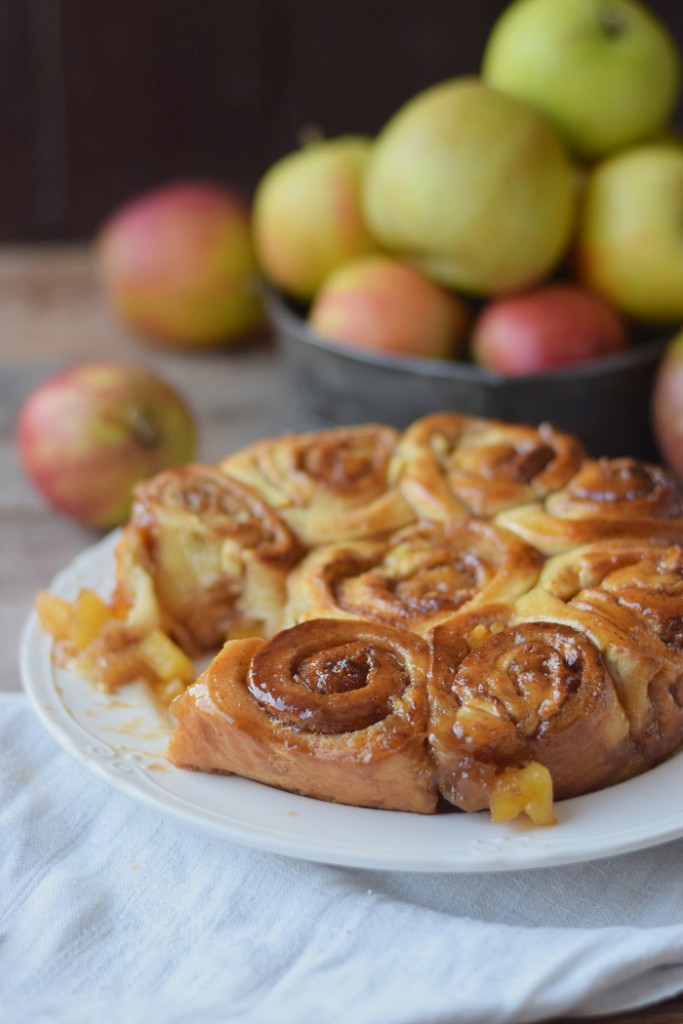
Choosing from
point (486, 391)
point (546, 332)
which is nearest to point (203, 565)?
point (486, 391)

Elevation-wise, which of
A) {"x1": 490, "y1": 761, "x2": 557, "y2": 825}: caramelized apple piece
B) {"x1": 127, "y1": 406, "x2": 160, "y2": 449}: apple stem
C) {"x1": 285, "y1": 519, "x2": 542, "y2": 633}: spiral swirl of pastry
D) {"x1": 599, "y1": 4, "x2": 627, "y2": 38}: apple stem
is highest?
{"x1": 599, "y1": 4, "x2": 627, "y2": 38}: apple stem

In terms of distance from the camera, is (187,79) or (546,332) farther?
(187,79)

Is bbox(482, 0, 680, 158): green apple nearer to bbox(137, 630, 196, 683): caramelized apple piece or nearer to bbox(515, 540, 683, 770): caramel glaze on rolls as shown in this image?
bbox(515, 540, 683, 770): caramel glaze on rolls

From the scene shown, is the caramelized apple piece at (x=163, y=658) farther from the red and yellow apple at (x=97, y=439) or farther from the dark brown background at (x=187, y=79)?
the dark brown background at (x=187, y=79)

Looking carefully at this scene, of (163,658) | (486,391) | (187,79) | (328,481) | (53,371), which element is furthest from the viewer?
(187,79)

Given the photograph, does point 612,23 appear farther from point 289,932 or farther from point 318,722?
point 289,932

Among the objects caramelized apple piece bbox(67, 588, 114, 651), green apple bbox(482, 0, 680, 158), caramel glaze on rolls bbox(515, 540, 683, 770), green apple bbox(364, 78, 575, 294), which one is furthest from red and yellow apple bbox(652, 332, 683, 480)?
caramelized apple piece bbox(67, 588, 114, 651)
